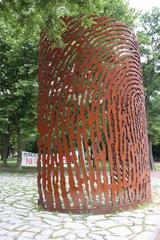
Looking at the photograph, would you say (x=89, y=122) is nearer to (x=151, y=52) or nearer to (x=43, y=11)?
(x=43, y=11)

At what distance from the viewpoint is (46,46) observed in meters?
7.25

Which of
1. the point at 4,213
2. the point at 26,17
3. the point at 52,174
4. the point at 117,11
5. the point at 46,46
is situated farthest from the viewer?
the point at 117,11

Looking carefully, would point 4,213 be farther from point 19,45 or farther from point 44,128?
point 19,45

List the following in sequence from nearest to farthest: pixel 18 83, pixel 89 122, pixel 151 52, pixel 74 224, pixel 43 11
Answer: pixel 43 11, pixel 74 224, pixel 89 122, pixel 18 83, pixel 151 52

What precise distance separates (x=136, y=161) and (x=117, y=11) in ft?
34.4

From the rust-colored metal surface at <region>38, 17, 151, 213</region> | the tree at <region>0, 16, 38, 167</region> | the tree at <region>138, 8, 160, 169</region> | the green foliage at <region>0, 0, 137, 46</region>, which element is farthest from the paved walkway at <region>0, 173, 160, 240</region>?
the tree at <region>138, 8, 160, 169</region>

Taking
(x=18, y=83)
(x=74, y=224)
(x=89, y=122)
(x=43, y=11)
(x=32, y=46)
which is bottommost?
(x=74, y=224)

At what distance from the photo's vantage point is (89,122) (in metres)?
6.52

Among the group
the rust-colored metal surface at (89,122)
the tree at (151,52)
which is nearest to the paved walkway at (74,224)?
the rust-colored metal surface at (89,122)

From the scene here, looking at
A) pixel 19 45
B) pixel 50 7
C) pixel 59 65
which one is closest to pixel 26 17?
pixel 50 7

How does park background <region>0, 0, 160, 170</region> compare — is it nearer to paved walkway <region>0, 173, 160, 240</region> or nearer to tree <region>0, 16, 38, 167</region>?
tree <region>0, 16, 38, 167</region>

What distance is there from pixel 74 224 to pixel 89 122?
7.01 ft

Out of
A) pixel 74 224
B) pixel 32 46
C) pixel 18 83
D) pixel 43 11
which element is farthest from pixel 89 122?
pixel 32 46

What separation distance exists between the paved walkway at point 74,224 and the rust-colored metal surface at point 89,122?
1.28 ft
